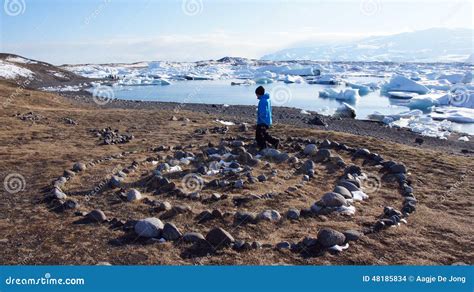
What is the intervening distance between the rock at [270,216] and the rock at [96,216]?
8.60 ft

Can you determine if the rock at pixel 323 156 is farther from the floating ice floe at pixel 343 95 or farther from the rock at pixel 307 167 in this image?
the floating ice floe at pixel 343 95

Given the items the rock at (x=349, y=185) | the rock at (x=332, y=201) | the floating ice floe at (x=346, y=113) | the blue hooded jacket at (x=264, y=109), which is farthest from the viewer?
the floating ice floe at (x=346, y=113)

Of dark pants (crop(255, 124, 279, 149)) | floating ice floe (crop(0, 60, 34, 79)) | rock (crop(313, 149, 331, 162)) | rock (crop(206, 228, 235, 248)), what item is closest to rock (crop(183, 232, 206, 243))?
rock (crop(206, 228, 235, 248))

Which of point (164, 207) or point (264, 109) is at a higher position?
point (264, 109)

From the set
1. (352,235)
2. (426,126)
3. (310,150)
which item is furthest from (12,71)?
(352,235)

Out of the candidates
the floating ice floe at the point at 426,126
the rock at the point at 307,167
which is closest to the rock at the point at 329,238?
the rock at the point at 307,167

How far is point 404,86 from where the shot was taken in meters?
47.6

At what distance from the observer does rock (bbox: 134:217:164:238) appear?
6.35 meters

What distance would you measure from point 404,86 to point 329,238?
45.7 meters

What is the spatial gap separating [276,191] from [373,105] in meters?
29.4

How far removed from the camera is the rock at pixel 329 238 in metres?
6.10

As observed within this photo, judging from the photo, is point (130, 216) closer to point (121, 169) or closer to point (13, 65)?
point (121, 169)

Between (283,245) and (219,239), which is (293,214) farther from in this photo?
(219,239)

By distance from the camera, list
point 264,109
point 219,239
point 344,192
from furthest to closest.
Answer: point 264,109, point 344,192, point 219,239
